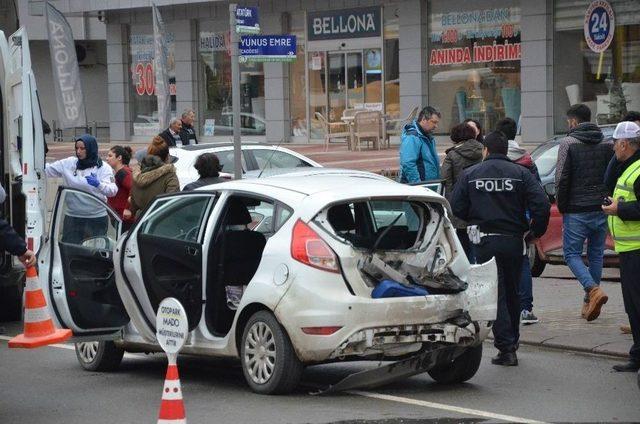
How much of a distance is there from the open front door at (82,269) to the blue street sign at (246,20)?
679 cm

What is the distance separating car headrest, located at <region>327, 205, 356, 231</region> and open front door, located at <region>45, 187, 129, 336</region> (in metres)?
1.71

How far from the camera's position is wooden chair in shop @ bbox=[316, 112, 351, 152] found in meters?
31.6

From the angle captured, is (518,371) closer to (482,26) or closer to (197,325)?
(197,325)

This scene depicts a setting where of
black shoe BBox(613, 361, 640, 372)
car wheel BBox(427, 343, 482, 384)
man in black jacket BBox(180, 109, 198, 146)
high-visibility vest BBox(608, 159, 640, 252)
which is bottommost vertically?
black shoe BBox(613, 361, 640, 372)

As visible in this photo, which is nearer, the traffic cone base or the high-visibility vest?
the traffic cone base

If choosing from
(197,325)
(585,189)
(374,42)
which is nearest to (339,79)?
(374,42)

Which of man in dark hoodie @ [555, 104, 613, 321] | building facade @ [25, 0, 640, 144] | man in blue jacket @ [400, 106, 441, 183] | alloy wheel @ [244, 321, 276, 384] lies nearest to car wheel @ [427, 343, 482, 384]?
alloy wheel @ [244, 321, 276, 384]

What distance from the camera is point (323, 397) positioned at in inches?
341

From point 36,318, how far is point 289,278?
171 cm

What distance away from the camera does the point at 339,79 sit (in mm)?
33656

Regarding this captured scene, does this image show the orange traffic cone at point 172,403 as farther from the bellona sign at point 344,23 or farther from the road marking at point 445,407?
the bellona sign at point 344,23

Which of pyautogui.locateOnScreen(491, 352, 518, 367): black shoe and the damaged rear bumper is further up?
the damaged rear bumper

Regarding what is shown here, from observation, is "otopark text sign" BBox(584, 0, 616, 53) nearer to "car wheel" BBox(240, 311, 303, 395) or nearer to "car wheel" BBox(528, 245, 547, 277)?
"car wheel" BBox(528, 245, 547, 277)

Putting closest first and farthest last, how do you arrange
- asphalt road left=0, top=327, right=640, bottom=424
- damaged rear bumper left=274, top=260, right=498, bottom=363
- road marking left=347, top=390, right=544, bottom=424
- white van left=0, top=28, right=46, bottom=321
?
1. road marking left=347, top=390, right=544, bottom=424
2. asphalt road left=0, top=327, right=640, bottom=424
3. damaged rear bumper left=274, top=260, right=498, bottom=363
4. white van left=0, top=28, right=46, bottom=321
